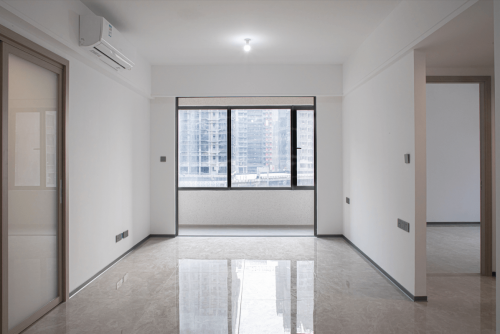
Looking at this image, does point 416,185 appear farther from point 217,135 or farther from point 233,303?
point 217,135

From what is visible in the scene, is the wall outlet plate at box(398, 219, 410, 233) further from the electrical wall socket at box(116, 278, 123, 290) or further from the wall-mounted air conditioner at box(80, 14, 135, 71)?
the wall-mounted air conditioner at box(80, 14, 135, 71)

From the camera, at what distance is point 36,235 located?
2576mm

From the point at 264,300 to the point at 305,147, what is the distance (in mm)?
3896

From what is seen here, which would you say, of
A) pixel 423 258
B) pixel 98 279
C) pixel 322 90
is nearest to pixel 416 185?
pixel 423 258

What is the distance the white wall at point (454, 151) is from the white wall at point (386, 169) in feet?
8.61

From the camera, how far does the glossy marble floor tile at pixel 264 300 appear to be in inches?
98.0

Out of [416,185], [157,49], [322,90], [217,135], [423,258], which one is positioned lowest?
[423,258]

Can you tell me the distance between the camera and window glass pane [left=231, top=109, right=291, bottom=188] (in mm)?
6352

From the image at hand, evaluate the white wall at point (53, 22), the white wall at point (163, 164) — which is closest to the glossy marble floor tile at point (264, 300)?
the white wall at point (163, 164)

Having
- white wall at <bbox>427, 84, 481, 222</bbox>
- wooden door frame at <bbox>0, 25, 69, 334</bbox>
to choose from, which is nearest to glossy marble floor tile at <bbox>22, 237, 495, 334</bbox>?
wooden door frame at <bbox>0, 25, 69, 334</bbox>

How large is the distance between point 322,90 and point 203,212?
343cm

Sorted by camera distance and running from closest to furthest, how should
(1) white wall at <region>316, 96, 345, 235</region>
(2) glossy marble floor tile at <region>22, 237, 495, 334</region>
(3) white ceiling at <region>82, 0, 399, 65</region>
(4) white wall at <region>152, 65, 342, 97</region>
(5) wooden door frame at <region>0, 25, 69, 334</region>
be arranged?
→ (5) wooden door frame at <region>0, 25, 69, 334</region> < (2) glossy marble floor tile at <region>22, 237, 495, 334</region> < (3) white ceiling at <region>82, 0, 399, 65</region> < (4) white wall at <region>152, 65, 342, 97</region> < (1) white wall at <region>316, 96, 345, 235</region>

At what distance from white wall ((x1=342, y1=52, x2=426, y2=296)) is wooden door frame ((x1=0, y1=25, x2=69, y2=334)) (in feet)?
11.1

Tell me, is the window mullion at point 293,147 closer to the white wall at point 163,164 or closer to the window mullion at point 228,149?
the window mullion at point 228,149
